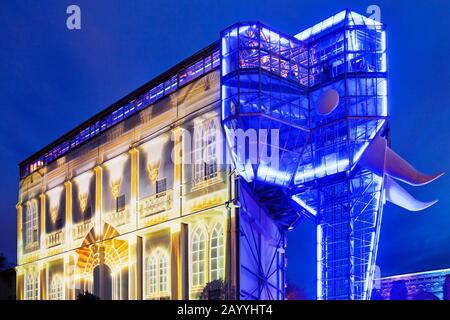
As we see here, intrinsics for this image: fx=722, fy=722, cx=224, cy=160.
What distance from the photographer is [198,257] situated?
28.8 meters

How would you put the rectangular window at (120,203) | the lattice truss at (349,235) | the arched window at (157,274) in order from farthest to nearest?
the rectangular window at (120,203), the arched window at (157,274), the lattice truss at (349,235)

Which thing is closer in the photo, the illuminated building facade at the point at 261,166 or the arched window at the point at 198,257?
the illuminated building facade at the point at 261,166

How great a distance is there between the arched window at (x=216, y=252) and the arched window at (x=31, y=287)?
58.3 ft

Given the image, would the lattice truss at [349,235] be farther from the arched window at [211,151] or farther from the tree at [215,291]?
the arched window at [211,151]

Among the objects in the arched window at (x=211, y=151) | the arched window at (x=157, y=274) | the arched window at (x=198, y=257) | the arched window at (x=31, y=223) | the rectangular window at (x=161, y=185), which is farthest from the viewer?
the arched window at (x=31, y=223)

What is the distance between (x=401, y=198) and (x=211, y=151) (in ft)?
26.2

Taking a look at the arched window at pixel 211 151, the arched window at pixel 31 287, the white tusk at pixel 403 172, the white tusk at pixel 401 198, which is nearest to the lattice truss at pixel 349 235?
the white tusk at pixel 403 172

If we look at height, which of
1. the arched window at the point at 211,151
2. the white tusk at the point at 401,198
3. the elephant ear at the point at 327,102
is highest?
the elephant ear at the point at 327,102

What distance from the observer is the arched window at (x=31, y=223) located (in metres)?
43.8

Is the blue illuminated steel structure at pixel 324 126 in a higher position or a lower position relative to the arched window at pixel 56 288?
higher

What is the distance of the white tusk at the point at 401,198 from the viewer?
29.3 m

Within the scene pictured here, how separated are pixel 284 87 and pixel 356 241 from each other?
21.6ft

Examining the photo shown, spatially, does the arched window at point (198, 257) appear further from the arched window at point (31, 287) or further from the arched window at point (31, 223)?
the arched window at point (31, 223)

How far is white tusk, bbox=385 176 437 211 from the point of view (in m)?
29.3
